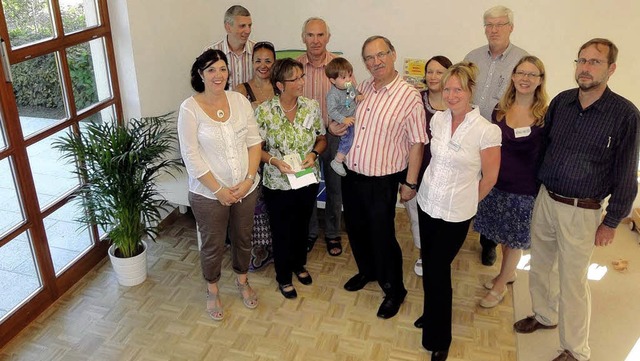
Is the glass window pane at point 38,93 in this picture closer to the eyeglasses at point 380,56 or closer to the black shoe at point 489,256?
the eyeglasses at point 380,56

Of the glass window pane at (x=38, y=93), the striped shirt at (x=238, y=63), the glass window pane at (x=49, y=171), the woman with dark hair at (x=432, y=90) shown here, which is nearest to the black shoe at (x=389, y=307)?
the woman with dark hair at (x=432, y=90)

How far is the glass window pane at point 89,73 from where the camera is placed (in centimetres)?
360

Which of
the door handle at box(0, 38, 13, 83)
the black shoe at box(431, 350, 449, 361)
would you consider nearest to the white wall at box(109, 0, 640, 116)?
the door handle at box(0, 38, 13, 83)

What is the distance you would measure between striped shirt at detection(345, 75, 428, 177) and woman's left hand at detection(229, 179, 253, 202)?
0.59m

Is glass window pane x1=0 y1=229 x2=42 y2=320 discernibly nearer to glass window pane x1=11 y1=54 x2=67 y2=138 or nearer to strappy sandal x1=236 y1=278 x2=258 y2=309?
glass window pane x1=11 y1=54 x2=67 y2=138

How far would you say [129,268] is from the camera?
3725 millimetres

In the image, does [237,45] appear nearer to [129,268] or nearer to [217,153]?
[217,153]

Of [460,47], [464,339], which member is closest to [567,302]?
[464,339]

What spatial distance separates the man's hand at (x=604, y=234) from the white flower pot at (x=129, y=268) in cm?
277

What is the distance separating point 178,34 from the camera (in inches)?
172

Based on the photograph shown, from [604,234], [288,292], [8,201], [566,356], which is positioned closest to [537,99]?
[604,234]

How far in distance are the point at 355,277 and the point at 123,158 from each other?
1671 millimetres

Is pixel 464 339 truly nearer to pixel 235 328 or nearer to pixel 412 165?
pixel 412 165

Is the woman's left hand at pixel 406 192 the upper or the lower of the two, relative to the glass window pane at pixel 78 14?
lower
